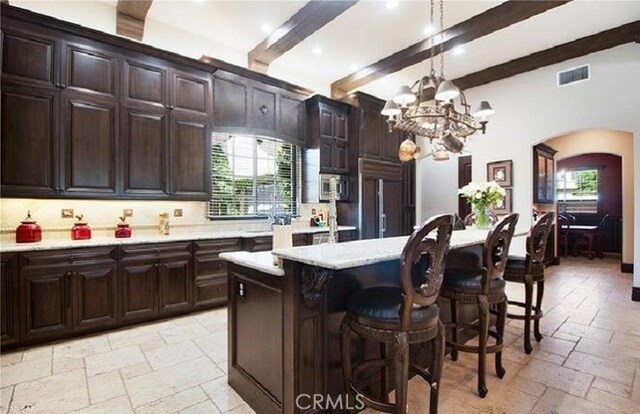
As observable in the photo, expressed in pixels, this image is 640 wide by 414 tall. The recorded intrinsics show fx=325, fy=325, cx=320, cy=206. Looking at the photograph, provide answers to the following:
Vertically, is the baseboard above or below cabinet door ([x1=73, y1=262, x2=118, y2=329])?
below

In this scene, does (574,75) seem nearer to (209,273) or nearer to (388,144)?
(388,144)

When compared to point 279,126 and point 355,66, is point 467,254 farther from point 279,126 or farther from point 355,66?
point 355,66

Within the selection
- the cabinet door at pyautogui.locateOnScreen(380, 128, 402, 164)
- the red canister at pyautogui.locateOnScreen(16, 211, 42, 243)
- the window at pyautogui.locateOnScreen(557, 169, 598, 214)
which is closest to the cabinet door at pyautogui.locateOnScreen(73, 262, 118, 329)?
the red canister at pyautogui.locateOnScreen(16, 211, 42, 243)

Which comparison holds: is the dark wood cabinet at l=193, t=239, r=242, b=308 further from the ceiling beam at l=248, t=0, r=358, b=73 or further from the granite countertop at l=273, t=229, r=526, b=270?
the ceiling beam at l=248, t=0, r=358, b=73

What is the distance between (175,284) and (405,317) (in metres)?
3.08

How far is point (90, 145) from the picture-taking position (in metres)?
3.49

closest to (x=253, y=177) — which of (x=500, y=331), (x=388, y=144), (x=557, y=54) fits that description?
(x=388, y=144)

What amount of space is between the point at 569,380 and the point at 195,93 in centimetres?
482

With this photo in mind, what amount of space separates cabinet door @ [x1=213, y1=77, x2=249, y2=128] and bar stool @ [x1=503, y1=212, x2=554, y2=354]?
3.84m

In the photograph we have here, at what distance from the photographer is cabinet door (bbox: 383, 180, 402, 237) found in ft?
20.3

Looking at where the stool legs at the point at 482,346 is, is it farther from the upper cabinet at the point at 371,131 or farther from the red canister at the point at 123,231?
the upper cabinet at the point at 371,131

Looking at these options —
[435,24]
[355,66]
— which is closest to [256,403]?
[435,24]

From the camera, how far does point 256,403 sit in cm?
207

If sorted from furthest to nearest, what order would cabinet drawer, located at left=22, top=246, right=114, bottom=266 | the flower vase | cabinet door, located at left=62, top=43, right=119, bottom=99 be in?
1. the flower vase
2. cabinet door, located at left=62, top=43, right=119, bottom=99
3. cabinet drawer, located at left=22, top=246, right=114, bottom=266
